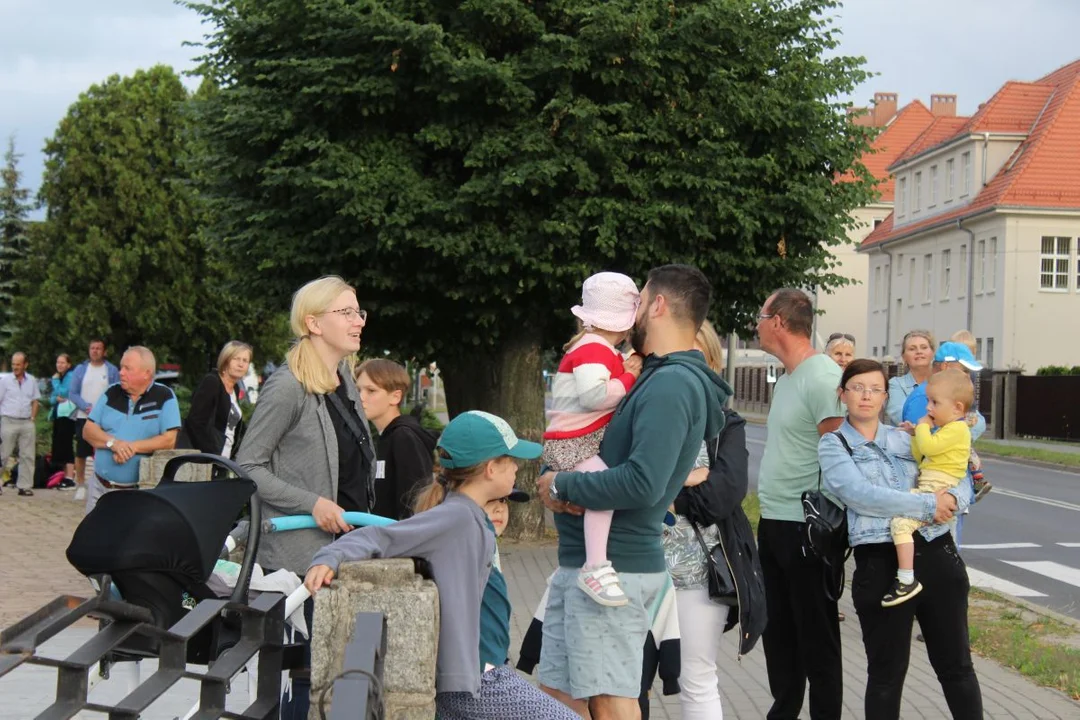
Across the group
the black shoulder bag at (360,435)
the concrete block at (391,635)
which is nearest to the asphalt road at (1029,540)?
the black shoulder bag at (360,435)

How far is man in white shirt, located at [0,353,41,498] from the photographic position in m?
19.4

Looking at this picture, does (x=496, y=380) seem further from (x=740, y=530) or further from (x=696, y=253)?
(x=740, y=530)

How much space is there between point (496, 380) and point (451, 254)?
2.91 metres

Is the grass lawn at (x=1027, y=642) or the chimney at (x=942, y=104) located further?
the chimney at (x=942, y=104)

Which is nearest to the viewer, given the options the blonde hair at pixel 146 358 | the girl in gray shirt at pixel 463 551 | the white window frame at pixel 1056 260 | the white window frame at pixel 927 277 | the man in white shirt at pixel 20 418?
the girl in gray shirt at pixel 463 551

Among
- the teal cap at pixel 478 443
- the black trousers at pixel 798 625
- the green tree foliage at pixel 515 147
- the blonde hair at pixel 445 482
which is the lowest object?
the black trousers at pixel 798 625

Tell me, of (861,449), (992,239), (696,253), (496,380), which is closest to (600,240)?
(696,253)

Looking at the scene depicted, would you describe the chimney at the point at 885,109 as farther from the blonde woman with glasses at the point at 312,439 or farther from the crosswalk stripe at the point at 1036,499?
the blonde woman with glasses at the point at 312,439

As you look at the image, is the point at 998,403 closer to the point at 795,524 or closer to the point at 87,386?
the point at 87,386

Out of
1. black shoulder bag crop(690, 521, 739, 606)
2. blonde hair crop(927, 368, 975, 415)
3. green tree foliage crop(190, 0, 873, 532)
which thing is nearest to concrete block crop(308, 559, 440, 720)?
black shoulder bag crop(690, 521, 739, 606)

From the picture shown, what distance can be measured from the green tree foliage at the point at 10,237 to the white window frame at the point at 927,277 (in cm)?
3565

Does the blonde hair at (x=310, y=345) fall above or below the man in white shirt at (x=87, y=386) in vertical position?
above

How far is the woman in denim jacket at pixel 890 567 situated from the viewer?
5.70m

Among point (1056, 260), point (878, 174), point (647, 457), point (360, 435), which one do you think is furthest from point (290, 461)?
point (878, 174)
